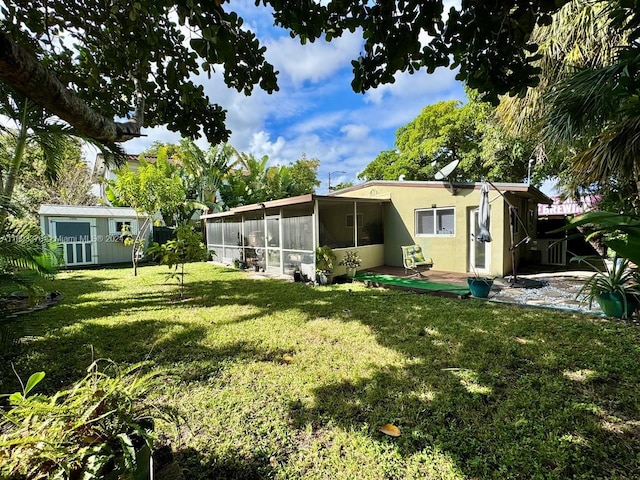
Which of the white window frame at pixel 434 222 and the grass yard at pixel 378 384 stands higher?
the white window frame at pixel 434 222

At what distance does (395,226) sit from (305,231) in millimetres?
3771

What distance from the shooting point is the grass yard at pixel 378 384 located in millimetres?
2389

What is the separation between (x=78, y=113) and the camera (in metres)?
2.62

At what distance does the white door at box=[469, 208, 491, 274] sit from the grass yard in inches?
132

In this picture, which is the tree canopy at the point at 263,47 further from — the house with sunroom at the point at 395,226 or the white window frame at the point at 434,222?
the white window frame at the point at 434,222

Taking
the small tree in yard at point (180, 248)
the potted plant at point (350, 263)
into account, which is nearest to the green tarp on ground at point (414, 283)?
the potted plant at point (350, 263)

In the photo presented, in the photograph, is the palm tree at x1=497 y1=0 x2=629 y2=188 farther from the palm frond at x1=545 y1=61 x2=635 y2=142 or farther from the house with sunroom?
the house with sunroom

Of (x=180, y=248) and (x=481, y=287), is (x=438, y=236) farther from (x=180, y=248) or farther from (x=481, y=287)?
(x=180, y=248)

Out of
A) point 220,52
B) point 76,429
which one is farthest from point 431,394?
point 220,52

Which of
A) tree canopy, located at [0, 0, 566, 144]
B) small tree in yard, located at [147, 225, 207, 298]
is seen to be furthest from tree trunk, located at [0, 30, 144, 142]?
small tree in yard, located at [147, 225, 207, 298]

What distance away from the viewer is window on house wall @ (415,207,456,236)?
10.1 meters

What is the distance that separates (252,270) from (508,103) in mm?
10228

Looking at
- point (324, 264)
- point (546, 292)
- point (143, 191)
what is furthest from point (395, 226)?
point (143, 191)

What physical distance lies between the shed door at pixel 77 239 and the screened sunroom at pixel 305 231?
25.5 feet
